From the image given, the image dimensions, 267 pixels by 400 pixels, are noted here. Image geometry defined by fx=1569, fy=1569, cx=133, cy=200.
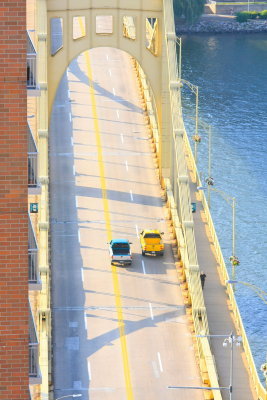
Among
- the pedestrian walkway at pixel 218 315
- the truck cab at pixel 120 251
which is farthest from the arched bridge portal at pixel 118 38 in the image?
the truck cab at pixel 120 251

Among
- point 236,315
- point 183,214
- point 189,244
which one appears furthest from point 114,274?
point 236,315

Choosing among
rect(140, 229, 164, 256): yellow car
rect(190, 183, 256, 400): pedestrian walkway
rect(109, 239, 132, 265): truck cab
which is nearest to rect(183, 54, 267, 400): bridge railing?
rect(190, 183, 256, 400): pedestrian walkway

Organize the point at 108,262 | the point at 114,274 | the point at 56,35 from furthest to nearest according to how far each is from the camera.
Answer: the point at 56,35 < the point at 108,262 < the point at 114,274

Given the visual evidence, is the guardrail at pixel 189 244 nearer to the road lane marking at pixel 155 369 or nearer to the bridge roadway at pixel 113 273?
the bridge roadway at pixel 113 273

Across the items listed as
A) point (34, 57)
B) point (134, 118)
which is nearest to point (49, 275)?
point (134, 118)

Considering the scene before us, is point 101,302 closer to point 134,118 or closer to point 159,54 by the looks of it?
point 159,54

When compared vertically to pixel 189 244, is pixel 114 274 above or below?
below

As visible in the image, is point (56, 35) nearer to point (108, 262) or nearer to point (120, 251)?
point (108, 262)
